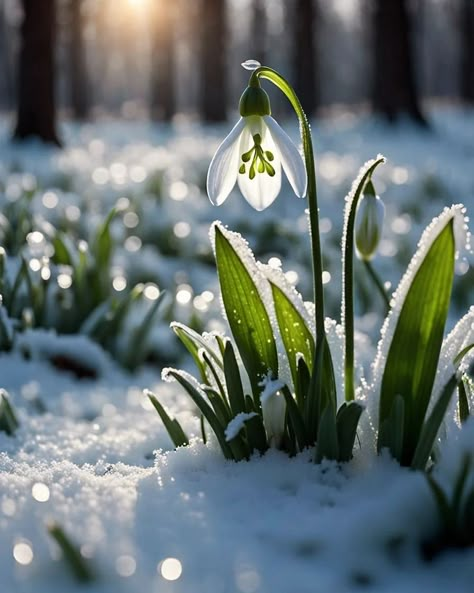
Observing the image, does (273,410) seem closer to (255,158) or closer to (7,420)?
(255,158)

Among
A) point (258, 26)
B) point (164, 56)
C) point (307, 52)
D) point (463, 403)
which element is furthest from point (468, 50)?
point (463, 403)

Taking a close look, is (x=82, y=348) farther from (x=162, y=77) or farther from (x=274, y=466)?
(x=162, y=77)

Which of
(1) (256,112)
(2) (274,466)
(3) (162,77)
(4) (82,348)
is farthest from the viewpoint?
(3) (162,77)

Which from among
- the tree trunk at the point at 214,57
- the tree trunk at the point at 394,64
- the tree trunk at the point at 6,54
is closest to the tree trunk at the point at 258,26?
the tree trunk at the point at 6,54

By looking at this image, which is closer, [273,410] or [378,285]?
[273,410]

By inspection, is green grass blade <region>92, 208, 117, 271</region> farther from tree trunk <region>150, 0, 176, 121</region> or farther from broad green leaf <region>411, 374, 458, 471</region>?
tree trunk <region>150, 0, 176, 121</region>

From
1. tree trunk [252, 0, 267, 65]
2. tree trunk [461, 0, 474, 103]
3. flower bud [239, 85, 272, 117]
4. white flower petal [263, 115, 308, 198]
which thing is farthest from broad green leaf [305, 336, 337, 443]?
tree trunk [252, 0, 267, 65]

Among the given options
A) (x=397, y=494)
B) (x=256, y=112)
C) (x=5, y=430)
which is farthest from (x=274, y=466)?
(x=5, y=430)
